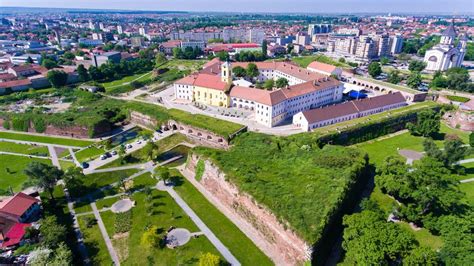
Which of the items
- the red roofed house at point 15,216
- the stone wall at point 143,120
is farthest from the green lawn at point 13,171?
the stone wall at point 143,120

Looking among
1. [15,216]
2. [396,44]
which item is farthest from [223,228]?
[396,44]

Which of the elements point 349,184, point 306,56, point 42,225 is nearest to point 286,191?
point 349,184

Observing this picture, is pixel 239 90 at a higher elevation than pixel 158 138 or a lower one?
higher

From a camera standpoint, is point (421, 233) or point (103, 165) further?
point (103, 165)

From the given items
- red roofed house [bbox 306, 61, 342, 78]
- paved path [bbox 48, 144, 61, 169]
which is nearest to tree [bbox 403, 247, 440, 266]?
paved path [bbox 48, 144, 61, 169]

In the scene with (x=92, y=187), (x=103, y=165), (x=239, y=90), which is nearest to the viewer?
(x=92, y=187)

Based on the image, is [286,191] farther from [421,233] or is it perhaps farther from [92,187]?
[92,187]

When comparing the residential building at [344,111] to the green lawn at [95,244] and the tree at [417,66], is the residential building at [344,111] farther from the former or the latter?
the tree at [417,66]
